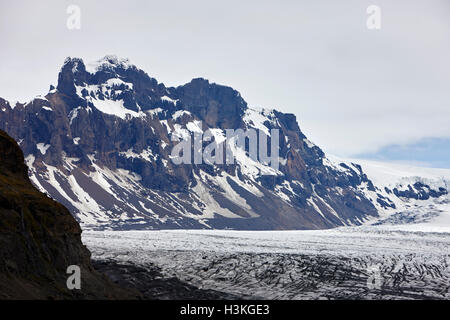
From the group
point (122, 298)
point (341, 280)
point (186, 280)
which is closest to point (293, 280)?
point (341, 280)

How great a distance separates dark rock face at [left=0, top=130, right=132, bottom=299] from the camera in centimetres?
4372

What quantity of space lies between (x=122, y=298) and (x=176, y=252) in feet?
169

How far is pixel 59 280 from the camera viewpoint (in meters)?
47.7

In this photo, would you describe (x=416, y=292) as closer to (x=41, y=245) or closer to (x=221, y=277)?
(x=221, y=277)

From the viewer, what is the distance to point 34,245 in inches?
1881

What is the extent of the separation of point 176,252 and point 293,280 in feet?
119

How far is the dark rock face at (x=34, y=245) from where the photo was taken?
43.7m
